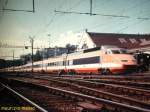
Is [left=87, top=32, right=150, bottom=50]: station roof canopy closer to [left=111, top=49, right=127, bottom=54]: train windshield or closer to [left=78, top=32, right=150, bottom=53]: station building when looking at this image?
[left=78, top=32, right=150, bottom=53]: station building

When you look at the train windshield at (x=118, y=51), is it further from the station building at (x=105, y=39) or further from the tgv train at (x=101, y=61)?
the station building at (x=105, y=39)

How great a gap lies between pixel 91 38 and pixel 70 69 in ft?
80.2

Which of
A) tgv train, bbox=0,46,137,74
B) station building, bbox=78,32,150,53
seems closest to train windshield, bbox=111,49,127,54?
tgv train, bbox=0,46,137,74

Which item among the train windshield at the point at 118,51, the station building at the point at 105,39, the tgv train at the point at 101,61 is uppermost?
the station building at the point at 105,39

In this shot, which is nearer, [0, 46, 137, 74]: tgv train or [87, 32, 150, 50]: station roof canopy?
[0, 46, 137, 74]: tgv train

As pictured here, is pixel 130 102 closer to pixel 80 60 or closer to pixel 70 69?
pixel 80 60

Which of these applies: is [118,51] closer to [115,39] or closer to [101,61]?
[101,61]

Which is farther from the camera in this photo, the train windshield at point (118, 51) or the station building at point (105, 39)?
the station building at point (105, 39)

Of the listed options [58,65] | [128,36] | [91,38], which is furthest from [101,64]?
[128,36]

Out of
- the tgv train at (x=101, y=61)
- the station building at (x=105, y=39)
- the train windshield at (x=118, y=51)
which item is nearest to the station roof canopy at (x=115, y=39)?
the station building at (x=105, y=39)

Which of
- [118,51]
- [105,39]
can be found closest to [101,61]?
[118,51]

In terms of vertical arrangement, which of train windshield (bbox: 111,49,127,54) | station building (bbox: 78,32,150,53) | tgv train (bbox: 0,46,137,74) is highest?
station building (bbox: 78,32,150,53)

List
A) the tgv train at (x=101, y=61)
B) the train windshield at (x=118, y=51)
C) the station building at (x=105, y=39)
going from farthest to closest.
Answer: the station building at (x=105, y=39)
the train windshield at (x=118, y=51)
the tgv train at (x=101, y=61)

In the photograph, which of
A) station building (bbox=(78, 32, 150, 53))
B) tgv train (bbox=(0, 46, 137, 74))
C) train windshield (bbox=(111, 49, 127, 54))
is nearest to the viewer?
tgv train (bbox=(0, 46, 137, 74))
